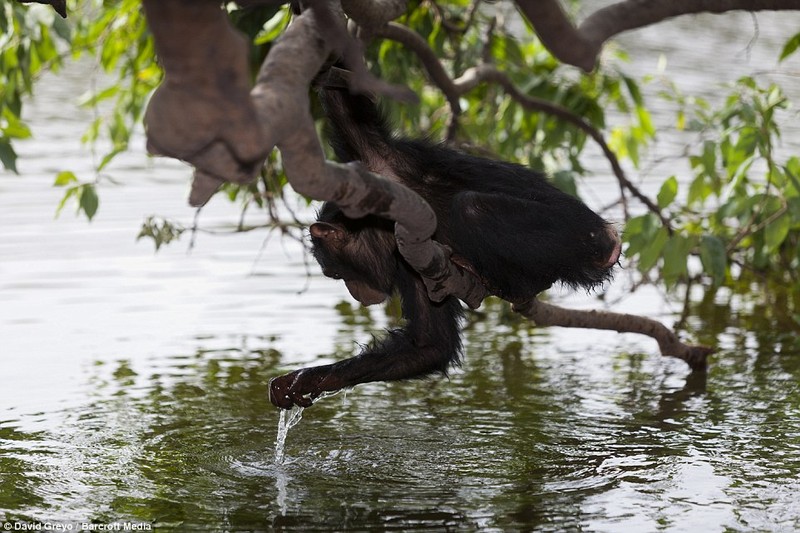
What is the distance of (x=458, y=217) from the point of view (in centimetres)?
486

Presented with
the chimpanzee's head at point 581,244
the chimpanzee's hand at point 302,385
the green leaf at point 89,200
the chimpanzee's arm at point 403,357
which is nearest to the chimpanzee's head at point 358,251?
the chimpanzee's arm at point 403,357

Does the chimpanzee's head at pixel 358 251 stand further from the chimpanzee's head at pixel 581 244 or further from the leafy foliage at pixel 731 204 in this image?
the leafy foliage at pixel 731 204

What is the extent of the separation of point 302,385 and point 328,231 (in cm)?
84

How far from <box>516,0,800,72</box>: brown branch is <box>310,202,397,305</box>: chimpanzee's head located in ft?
3.40

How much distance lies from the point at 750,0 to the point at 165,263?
6.37m

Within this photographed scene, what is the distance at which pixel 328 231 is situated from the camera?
198 inches

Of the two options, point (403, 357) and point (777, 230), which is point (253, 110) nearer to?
point (403, 357)

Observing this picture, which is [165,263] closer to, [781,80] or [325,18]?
[325,18]

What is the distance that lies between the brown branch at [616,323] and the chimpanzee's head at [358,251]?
2.71 feet

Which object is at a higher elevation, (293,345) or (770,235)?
(770,235)

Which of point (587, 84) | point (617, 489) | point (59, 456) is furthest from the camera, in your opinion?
point (587, 84)

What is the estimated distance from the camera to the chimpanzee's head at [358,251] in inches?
207

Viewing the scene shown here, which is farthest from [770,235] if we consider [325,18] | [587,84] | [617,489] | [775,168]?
[325,18]

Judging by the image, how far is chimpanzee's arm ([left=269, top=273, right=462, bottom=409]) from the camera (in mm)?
5480
